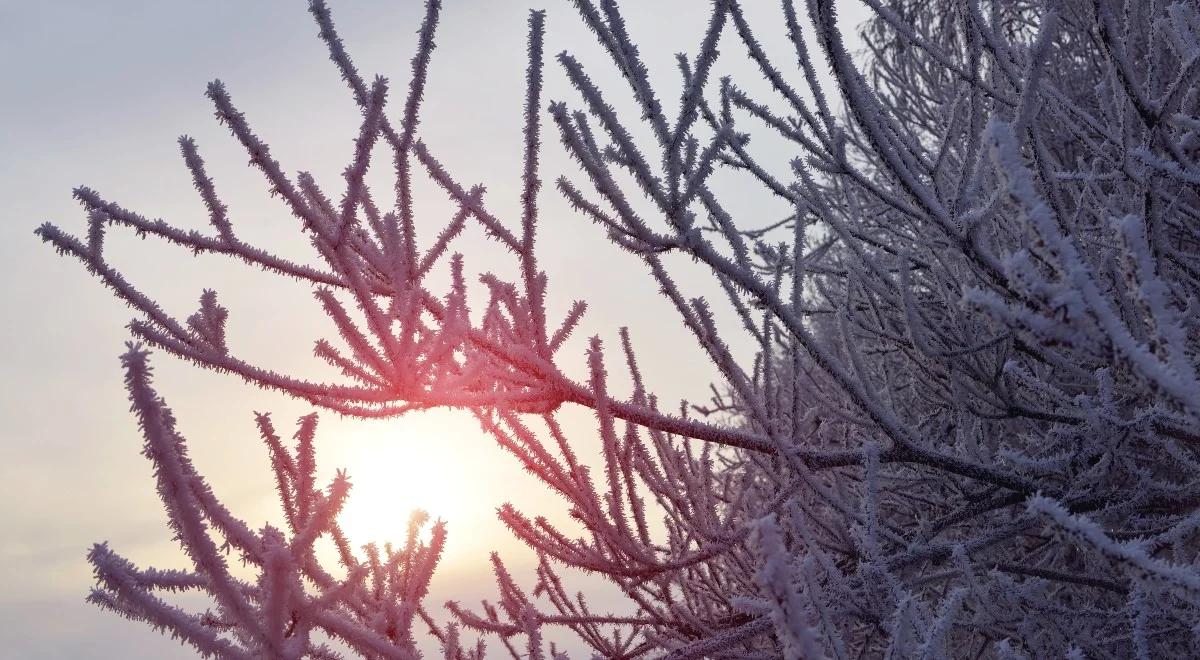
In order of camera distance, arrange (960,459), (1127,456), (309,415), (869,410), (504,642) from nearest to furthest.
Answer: (309,415), (869,410), (960,459), (1127,456), (504,642)

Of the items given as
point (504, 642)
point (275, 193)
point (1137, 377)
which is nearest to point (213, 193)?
point (275, 193)

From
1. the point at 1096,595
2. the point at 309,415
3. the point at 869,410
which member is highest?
the point at 309,415

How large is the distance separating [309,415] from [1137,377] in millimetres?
1182

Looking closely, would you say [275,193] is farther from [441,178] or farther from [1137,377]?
[1137,377]

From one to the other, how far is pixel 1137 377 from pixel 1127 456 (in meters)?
1.60

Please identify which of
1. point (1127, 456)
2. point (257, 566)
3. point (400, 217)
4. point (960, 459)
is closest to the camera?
point (257, 566)

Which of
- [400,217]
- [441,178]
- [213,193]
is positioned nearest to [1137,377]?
[400,217]

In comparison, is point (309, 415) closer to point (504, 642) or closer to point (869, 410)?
point (869, 410)

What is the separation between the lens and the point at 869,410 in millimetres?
2117

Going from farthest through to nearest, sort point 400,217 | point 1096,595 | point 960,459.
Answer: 1. point 1096,595
2. point 960,459
3. point 400,217

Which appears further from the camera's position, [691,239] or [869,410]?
[869,410]

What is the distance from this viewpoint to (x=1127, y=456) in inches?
95.7

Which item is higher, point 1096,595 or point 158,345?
point 158,345

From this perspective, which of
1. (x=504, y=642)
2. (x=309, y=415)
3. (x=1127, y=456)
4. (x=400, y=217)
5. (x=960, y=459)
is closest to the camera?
(x=309, y=415)
